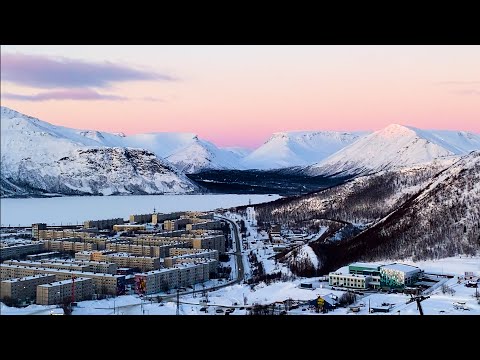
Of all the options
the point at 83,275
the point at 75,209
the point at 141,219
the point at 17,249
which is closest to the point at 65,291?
the point at 83,275

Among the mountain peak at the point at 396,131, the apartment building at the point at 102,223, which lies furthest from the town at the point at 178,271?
the mountain peak at the point at 396,131

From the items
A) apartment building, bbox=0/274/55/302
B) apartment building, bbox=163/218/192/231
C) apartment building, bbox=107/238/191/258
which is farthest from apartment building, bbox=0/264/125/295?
apartment building, bbox=163/218/192/231

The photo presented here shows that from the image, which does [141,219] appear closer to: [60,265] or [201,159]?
[60,265]

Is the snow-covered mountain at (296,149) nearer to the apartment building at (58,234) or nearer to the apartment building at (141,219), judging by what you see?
the apartment building at (141,219)

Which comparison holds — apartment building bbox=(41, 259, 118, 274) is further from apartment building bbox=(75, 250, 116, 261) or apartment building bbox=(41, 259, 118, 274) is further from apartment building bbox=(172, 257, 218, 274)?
apartment building bbox=(172, 257, 218, 274)
